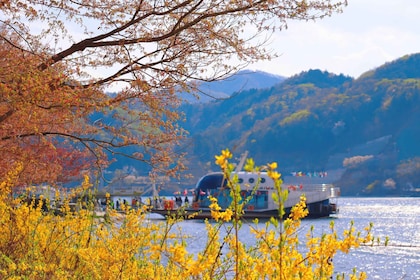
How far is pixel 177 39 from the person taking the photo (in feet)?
32.0

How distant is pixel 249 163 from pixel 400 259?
110 feet

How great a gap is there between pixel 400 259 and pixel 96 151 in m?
26.9

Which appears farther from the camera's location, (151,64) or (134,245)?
(151,64)

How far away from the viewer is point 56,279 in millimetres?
6477

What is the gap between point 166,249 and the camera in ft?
14.6

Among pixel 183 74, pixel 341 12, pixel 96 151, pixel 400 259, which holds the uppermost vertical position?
pixel 341 12

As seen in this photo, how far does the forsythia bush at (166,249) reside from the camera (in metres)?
4.30

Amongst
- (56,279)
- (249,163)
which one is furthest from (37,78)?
(249,163)

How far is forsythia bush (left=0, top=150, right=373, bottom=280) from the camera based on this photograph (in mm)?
4297

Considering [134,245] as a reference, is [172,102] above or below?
above

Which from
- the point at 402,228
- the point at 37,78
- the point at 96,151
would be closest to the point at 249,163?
the point at 37,78

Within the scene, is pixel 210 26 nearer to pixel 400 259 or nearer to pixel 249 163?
pixel 249 163

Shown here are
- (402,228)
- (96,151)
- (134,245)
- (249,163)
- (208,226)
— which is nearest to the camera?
(249,163)

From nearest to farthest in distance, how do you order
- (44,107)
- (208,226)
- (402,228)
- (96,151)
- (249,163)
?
1. (249,163)
2. (208,226)
3. (44,107)
4. (96,151)
5. (402,228)
